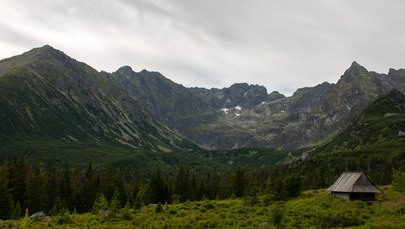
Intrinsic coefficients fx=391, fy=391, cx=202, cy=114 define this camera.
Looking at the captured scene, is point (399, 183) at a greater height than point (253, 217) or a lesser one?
greater

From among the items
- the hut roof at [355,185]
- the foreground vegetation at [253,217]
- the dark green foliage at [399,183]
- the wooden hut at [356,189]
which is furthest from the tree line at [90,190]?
the dark green foliage at [399,183]

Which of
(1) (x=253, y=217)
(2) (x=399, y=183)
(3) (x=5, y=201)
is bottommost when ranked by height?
(3) (x=5, y=201)

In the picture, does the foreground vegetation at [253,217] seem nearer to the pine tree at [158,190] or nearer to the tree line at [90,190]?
the tree line at [90,190]

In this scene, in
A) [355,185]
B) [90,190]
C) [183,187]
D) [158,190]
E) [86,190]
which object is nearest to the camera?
[355,185]

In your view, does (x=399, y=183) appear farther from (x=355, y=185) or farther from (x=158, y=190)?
(x=158, y=190)

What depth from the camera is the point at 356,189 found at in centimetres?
6431

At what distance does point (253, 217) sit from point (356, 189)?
23635 millimetres

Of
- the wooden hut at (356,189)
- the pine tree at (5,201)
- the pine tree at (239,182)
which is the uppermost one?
the wooden hut at (356,189)

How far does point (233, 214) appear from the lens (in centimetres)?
5319

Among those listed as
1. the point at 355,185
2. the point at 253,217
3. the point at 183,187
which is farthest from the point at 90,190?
the point at 355,185

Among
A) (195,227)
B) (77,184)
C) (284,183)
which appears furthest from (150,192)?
(195,227)

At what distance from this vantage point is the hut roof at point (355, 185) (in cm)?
6444

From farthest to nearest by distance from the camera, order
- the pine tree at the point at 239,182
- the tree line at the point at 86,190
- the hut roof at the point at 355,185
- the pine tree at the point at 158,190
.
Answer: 1. the pine tree at the point at 158,190
2. the pine tree at the point at 239,182
3. the tree line at the point at 86,190
4. the hut roof at the point at 355,185

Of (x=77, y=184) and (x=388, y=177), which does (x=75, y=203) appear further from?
(x=388, y=177)
